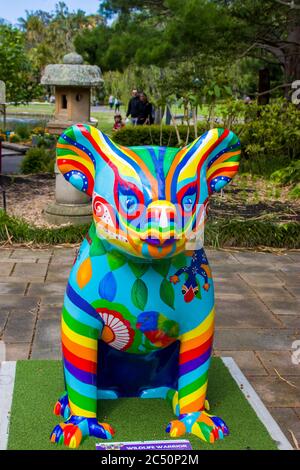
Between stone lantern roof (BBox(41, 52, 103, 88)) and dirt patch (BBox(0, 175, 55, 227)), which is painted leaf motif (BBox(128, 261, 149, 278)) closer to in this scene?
dirt patch (BBox(0, 175, 55, 227))

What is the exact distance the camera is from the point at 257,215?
7918 mm

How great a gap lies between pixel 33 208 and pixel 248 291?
12.5 ft

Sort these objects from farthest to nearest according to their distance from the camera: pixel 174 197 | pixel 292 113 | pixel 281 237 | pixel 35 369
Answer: pixel 292 113, pixel 281 237, pixel 35 369, pixel 174 197

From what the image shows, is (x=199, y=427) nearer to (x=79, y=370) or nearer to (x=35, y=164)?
(x=79, y=370)

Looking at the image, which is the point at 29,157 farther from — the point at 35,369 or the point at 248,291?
the point at 35,369

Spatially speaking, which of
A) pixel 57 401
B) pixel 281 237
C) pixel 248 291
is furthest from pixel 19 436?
pixel 281 237

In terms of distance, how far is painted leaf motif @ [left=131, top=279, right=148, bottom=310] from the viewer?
8.38 ft

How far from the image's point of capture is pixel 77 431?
2736mm

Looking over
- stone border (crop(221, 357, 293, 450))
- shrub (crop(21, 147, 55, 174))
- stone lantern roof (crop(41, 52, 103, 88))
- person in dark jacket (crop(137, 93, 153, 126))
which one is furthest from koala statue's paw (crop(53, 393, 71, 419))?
person in dark jacket (crop(137, 93, 153, 126))

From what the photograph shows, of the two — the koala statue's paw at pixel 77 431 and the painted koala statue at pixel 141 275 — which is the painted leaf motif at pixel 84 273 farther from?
the koala statue's paw at pixel 77 431

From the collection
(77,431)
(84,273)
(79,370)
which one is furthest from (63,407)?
(84,273)

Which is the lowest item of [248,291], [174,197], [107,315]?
[248,291]

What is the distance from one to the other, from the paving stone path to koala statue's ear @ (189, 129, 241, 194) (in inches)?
54.0
